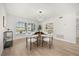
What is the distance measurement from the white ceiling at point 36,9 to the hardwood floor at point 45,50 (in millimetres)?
914

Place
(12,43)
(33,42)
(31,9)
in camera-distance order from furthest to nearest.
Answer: (33,42) < (12,43) < (31,9)

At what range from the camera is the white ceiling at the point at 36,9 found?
2.61 m

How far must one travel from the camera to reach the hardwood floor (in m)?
2.77

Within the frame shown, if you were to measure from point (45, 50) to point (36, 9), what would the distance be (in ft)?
4.75

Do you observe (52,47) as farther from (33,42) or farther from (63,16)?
(63,16)

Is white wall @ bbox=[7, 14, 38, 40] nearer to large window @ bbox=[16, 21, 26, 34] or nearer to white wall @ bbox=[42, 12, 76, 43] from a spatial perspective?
large window @ bbox=[16, 21, 26, 34]

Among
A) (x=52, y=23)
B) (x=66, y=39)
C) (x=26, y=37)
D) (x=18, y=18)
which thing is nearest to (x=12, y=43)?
(x=26, y=37)

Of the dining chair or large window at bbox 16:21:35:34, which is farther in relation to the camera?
the dining chair

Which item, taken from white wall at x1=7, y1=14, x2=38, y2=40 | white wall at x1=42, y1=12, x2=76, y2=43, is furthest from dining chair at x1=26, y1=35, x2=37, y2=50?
white wall at x1=42, y1=12, x2=76, y2=43

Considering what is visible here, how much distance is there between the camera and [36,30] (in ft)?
9.45

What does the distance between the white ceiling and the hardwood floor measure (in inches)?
36.0

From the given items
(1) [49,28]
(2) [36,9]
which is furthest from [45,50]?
(2) [36,9]

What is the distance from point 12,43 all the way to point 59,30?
1763 millimetres

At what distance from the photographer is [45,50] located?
3014 millimetres
